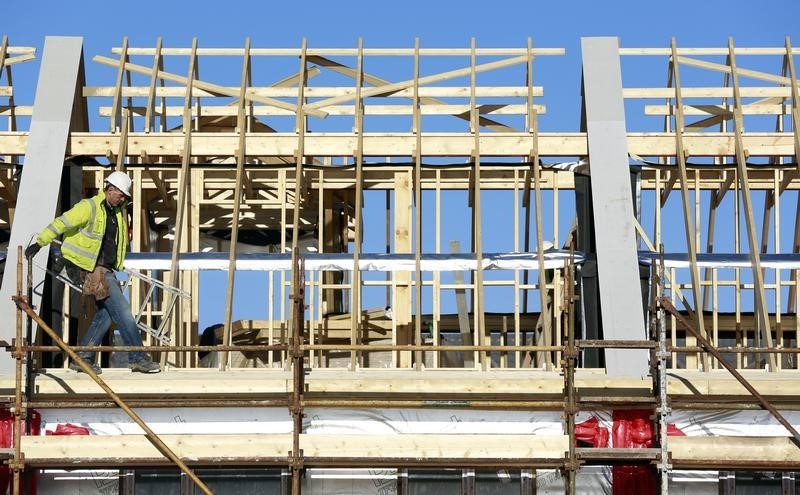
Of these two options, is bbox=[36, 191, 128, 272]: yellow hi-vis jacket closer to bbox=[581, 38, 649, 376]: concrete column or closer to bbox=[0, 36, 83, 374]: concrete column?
bbox=[0, 36, 83, 374]: concrete column

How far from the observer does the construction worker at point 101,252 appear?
1591cm

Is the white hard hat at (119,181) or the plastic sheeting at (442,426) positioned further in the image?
the white hard hat at (119,181)

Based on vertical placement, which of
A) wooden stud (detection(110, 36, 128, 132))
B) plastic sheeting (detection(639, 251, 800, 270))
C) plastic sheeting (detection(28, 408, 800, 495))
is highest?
wooden stud (detection(110, 36, 128, 132))

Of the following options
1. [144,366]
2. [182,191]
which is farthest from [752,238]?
[144,366]

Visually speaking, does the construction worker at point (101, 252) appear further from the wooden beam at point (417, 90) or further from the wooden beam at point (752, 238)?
the wooden beam at point (752, 238)

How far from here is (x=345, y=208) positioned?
24453 mm

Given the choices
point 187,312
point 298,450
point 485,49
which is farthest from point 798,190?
point 298,450

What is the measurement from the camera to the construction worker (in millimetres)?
15914

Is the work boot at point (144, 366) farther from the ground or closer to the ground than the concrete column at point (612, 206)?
closer to the ground

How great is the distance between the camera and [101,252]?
16188 mm

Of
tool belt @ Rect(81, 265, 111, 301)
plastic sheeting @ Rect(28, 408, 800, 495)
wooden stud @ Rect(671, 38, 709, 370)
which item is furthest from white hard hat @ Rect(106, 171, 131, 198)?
wooden stud @ Rect(671, 38, 709, 370)

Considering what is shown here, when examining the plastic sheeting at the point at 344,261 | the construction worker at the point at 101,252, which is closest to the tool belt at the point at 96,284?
the construction worker at the point at 101,252

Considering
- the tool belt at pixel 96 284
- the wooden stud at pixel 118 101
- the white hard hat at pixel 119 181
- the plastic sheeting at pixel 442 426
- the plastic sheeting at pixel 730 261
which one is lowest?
the plastic sheeting at pixel 442 426

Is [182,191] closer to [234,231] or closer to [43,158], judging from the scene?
[234,231]
